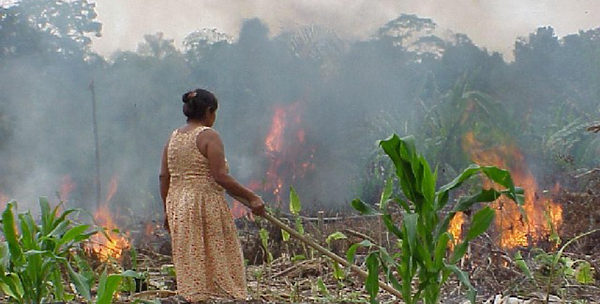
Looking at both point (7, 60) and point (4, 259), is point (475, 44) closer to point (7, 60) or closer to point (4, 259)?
point (7, 60)

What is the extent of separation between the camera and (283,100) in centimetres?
1257

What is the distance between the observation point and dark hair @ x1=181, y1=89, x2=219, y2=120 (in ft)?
14.4

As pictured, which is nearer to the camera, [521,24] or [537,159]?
[537,159]

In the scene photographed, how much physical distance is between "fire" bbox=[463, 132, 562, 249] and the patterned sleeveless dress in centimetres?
179

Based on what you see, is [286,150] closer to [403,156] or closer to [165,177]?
[165,177]

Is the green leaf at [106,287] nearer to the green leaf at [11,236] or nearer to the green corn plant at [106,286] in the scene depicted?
the green corn plant at [106,286]

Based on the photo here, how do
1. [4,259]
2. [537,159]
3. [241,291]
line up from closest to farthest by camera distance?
[4,259] → [241,291] → [537,159]

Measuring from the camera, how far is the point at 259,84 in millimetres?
12523

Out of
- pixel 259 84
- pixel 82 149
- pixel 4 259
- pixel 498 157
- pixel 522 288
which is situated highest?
pixel 259 84

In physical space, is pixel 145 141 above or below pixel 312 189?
above

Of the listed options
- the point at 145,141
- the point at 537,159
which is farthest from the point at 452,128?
the point at 145,141

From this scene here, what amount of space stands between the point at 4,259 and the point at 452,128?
950cm

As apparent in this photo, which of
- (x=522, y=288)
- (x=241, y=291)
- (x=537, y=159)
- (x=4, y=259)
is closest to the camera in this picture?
(x=4, y=259)

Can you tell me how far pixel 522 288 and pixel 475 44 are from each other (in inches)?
364
